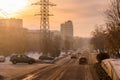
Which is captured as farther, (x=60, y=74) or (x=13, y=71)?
(x=13, y=71)

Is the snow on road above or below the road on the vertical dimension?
above

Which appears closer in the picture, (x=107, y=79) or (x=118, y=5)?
(x=107, y=79)

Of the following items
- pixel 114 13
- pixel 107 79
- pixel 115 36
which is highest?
pixel 114 13

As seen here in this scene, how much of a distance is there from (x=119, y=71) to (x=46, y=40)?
6299 centimetres

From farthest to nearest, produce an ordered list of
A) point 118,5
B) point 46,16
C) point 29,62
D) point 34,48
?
point 34,48 < point 46,16 < point 29,62 < point 118,5

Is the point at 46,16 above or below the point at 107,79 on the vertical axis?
above

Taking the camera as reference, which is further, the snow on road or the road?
the snow on road

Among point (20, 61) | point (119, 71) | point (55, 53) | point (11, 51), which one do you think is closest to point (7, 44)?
point (11, 51)

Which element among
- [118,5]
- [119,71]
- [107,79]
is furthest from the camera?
[118,5]

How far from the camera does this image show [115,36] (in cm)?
5662

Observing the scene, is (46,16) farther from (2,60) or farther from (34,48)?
(34,48)

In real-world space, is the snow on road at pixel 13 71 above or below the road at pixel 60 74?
above

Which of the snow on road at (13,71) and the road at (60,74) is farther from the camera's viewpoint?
the snow on road at (13,71)

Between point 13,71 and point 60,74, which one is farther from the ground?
point 13,71
